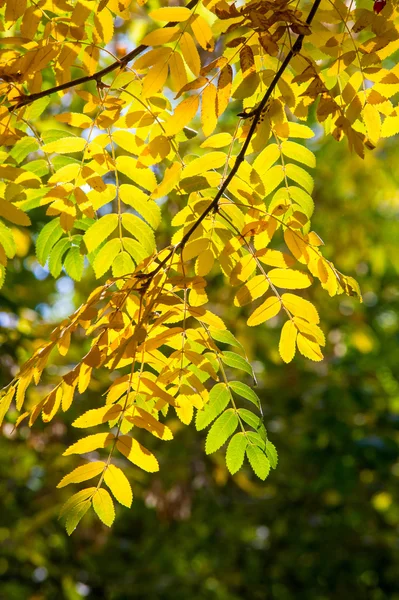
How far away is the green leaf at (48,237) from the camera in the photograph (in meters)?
2.08

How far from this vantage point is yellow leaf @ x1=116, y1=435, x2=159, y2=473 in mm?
1646

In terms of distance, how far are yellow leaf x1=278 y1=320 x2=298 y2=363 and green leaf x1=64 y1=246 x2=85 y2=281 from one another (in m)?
0.62

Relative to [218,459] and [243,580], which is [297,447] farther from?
[243,580]

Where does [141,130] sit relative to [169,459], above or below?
above

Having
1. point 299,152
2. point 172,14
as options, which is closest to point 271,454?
point 299,152

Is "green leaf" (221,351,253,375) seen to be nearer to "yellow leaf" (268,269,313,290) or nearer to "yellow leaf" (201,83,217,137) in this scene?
"yellow leaf" (268,269,313,290)

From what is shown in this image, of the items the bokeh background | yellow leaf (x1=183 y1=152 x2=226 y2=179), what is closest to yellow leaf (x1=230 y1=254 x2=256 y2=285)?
yellow leaf (x1=183 y1=152 x2=226 y2=179)

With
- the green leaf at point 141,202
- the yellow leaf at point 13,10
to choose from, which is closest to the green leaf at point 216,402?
the green leaf at point 141,202

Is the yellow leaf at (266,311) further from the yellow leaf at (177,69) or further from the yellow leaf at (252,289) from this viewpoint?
the yellow leaf at (177,69)

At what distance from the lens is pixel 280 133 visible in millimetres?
1688

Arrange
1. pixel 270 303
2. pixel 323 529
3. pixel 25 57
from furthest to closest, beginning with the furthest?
pixel 323 529 → pixel 270 303 → pixel 25 57

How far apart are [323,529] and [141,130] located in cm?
464

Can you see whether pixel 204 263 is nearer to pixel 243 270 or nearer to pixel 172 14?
pixel 243 270

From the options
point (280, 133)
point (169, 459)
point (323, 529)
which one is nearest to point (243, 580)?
point (323, 529)
